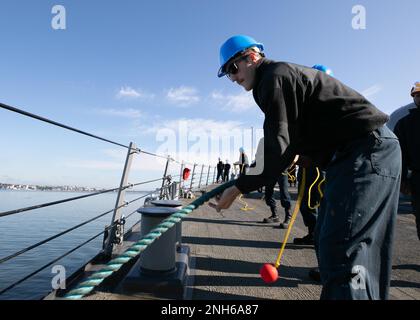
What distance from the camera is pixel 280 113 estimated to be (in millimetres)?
1451

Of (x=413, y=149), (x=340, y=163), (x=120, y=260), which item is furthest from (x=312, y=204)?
(x=120, y=260)

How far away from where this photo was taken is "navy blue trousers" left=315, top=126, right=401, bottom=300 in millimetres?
1361

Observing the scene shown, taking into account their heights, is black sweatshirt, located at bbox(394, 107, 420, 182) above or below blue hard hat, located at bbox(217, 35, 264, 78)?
below

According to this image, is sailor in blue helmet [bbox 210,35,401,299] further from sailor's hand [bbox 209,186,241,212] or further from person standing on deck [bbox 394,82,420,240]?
person standing on deck [bbox 394,82,420,240]

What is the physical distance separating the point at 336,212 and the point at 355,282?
309 millimetres

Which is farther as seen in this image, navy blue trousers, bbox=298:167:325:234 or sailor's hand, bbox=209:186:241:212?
navy blue trousers, bbox=298:167:325:234

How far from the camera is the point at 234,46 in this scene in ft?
6.10

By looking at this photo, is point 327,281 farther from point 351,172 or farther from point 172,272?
point 172,272

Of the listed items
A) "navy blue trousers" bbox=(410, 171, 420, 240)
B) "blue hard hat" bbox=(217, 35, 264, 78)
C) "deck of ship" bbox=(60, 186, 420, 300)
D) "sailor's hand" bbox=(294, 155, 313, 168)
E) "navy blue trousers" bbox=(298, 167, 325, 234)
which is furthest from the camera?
"navy blue trousers" bbox=(298, 167, 325, 234)

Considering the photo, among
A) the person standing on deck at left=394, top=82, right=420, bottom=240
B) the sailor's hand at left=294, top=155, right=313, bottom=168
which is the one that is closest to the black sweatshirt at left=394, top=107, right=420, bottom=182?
the person standing on deck at left=394, top=82, right=420, bottom=240

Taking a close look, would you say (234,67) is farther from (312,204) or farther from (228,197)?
(312,204)

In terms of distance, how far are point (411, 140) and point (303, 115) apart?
8.30ft

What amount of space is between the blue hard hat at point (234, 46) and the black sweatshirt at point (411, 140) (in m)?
2.56

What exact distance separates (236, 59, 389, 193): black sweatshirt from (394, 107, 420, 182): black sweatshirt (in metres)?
2.27
